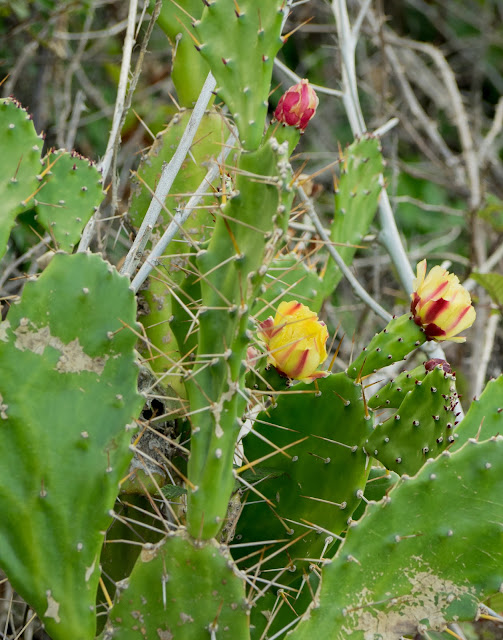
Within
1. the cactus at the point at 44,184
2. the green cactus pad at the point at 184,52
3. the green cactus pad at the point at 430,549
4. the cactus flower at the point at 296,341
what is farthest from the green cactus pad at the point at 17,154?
the green cactus pad at the point at 430,549

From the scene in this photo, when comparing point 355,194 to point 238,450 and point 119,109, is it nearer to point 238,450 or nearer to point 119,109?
point 119,109

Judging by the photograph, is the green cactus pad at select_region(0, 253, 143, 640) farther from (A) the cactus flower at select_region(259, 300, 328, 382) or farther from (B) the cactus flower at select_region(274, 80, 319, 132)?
(B) the cactus flower at select_region(274, 80, 319, 132)

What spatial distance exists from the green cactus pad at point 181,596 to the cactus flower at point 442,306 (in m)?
0.41

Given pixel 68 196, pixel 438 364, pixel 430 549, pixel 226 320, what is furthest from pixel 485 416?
pixel 68 196

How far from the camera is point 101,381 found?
783 mm

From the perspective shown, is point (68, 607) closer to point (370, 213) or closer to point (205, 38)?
point (205, 38)

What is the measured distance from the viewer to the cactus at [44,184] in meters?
0.96

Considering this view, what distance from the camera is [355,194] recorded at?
4.59 feet

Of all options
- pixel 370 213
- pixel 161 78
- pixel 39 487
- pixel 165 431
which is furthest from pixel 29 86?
pixel 39 487

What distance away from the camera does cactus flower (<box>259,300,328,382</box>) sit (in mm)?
864

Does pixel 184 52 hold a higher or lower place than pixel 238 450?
higher

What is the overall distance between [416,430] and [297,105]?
1.45 ft

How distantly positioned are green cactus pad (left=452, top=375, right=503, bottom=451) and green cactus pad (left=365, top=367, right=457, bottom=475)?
0.02m

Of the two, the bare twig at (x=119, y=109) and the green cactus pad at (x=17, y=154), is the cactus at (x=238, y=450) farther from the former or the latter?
the bare twig at (x=119, y=109)
